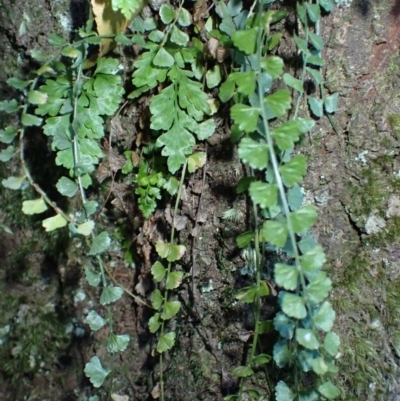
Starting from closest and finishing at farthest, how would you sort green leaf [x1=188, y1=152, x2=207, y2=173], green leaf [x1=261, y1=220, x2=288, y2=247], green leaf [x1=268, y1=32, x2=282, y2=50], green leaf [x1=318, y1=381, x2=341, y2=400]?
green leaf [x1=261, y1=220, x2=288, y2=247], green leaf [x1=318, y1=381, x2=341, y2=400], green leaf [x1=268, y1=32, x2=282, y2=50], green leaf [x1=188, y1=152, x2=207, y2=173]

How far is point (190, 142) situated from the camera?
1.27 metres

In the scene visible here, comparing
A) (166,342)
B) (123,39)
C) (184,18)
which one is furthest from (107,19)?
(166,342)

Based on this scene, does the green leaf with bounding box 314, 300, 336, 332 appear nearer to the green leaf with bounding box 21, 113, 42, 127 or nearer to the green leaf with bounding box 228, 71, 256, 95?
the green leaf with bounding box 228, 71, 256, 95

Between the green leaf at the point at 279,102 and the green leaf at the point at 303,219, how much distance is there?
210 mm

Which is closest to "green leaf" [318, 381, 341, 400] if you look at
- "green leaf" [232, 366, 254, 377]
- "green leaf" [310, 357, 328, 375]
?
"green leaf" [310, 357, 328, 375]

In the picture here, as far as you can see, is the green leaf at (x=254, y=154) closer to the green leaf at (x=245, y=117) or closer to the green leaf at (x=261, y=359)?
the green leaf at (x=245, y=117)

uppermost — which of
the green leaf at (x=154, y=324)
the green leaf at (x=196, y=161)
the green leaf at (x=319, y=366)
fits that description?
the green leaf at (x=196, y=161)

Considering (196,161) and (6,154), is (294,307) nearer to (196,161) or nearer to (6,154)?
(196,161)

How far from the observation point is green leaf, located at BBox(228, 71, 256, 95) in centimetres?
108

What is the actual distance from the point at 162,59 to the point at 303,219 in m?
0.53

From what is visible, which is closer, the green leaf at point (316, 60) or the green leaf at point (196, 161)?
the green leaf at point (316, 60)

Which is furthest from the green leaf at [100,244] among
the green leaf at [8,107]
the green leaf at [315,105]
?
the green leaf at [315,105]

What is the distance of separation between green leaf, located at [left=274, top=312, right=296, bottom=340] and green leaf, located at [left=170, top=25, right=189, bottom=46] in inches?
27.2

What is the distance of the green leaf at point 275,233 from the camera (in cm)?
100
